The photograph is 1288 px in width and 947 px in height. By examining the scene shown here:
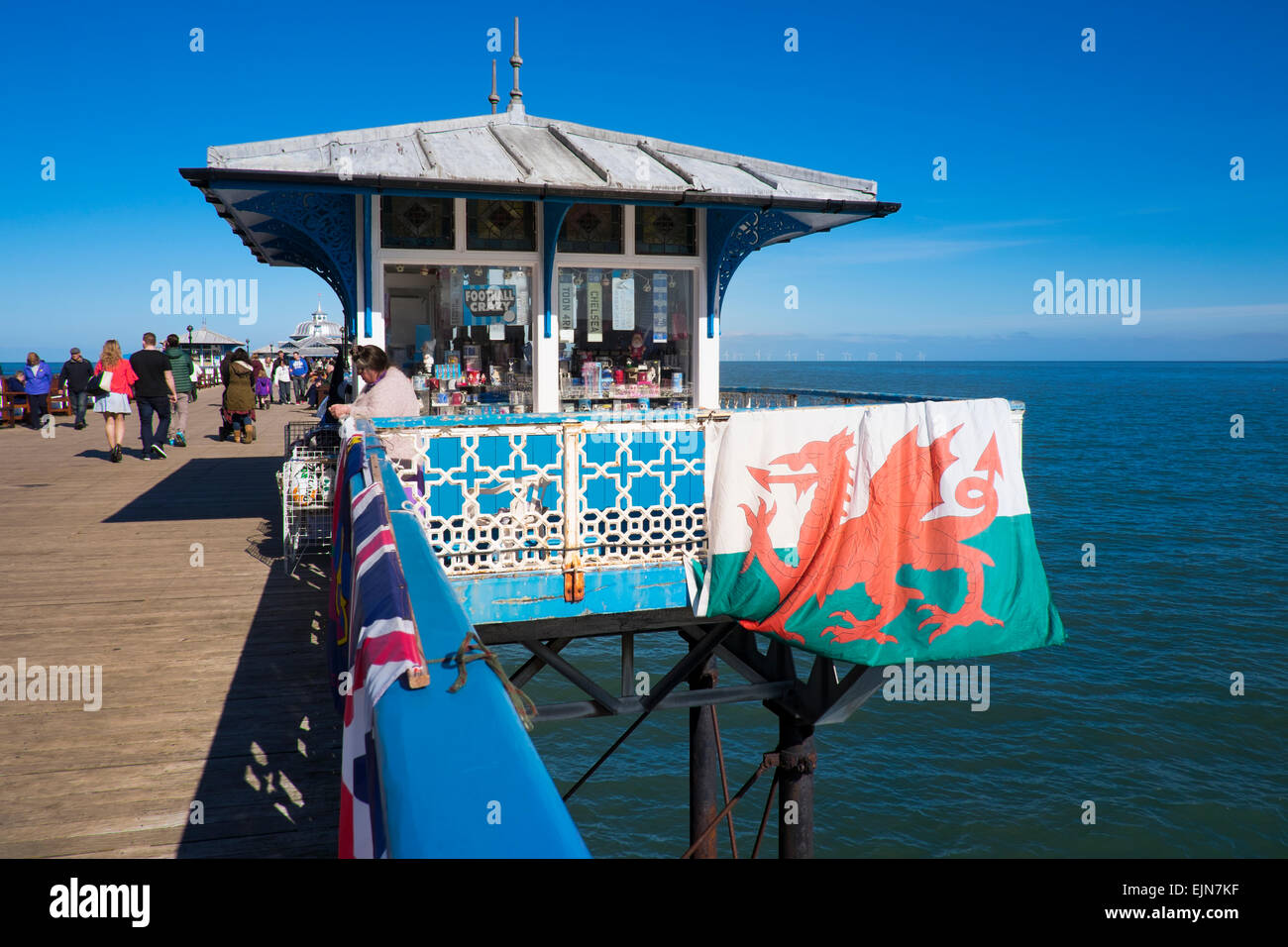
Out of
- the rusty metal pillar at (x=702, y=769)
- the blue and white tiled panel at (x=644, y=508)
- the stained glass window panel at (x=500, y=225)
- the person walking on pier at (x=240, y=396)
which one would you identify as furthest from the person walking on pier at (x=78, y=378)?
the blue and white tiled panel at (x=644, y=508)

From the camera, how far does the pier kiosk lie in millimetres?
6875

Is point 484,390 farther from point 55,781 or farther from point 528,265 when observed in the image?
point 55,781

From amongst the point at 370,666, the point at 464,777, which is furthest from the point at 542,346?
the point at 464,777

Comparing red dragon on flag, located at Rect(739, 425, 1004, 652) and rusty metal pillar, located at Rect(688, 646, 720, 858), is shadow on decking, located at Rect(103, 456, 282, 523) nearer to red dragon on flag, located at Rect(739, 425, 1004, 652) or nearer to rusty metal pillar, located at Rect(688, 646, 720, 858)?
rusty metal pillar, located at Rect(688, 646, 720, 858)

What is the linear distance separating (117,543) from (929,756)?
1312 centimetres

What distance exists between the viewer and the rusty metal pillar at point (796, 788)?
8320 millimetres

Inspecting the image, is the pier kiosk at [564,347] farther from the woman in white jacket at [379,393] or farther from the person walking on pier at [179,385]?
the person walking on pier at [179,385]

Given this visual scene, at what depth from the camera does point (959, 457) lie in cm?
673

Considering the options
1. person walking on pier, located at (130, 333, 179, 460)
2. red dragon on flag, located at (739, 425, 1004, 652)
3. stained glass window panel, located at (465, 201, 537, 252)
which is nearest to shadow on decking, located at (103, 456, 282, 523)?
person walking on pier, located at (130, 333, 179, 460)

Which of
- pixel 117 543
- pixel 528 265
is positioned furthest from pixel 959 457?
pixel 117 543

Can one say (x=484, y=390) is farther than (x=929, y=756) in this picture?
No

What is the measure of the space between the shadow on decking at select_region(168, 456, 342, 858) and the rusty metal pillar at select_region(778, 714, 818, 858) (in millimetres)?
4081

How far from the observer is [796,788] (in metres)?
8.37

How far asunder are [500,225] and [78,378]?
19.0m
